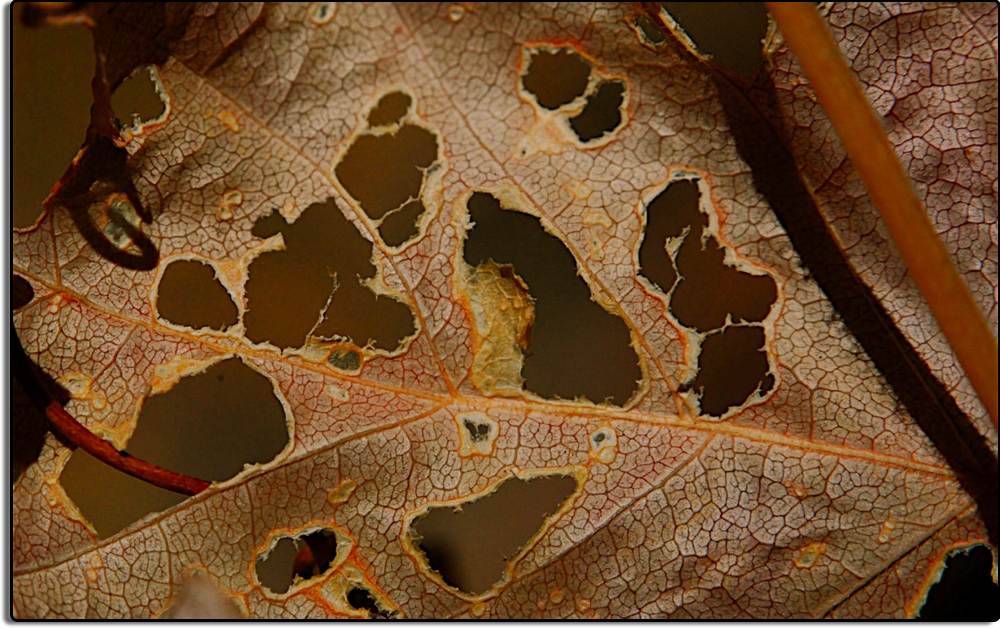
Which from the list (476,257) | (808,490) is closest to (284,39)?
(476,257)

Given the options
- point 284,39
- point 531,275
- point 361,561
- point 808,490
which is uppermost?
point 284,39

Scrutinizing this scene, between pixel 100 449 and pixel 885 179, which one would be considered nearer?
pixel 885 179

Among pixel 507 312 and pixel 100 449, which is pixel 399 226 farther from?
pixel 100 449

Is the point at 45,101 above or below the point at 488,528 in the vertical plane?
above

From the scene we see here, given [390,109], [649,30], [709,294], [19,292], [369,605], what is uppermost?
[649,30]

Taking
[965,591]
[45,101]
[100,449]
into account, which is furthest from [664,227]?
[45,101]

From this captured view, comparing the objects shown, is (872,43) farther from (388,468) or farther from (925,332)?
(388,468)

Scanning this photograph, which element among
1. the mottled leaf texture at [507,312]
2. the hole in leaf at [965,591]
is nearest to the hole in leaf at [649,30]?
the mottled leaf texture at [507,312]

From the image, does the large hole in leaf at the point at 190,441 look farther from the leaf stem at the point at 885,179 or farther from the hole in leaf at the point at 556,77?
the leaf stem at the point at 885,179
